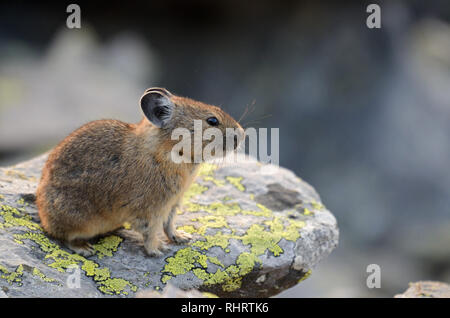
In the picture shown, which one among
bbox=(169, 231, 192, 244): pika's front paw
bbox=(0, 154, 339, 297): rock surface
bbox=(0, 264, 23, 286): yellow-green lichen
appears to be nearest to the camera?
bbox=(0, 264, 23, 286): yellow-green lichen

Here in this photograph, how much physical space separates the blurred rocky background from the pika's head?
606 centimetres

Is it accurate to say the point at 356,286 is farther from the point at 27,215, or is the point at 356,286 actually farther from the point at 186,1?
the point at 186,1

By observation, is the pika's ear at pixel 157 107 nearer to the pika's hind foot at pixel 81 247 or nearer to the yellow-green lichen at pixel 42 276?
the pika's hind foot at pixel 81 247

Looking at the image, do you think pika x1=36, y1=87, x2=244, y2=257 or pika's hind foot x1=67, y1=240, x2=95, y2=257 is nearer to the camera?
pika's hind foot x1=67, y1=240, x2=95, y2=257

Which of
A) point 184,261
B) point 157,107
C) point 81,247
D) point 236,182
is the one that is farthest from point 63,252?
point 236,182

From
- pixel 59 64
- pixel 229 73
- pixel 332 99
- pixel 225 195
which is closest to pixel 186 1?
pixel 229 73

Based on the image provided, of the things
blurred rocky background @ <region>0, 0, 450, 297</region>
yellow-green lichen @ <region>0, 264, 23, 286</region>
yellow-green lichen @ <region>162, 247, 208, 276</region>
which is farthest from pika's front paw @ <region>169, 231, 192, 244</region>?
blurred rocky background @ <region>0, 0, 450, 297</region>

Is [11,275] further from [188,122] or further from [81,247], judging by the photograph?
[188,122]

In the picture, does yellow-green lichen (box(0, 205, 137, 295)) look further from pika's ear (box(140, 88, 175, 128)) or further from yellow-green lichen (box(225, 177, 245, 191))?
yellow-green lichen (box(225, 177, 245, 191))

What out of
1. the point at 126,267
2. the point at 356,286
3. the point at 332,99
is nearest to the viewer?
the point at 126,267

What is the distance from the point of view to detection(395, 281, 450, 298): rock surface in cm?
704

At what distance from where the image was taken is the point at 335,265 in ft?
44.1

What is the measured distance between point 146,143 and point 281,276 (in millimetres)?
2483

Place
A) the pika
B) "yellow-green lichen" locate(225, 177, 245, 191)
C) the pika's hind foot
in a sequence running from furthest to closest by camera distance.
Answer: "yellow-green lichen" locate(225, 177, 245, 191) → the pika → the pika's hind foot
